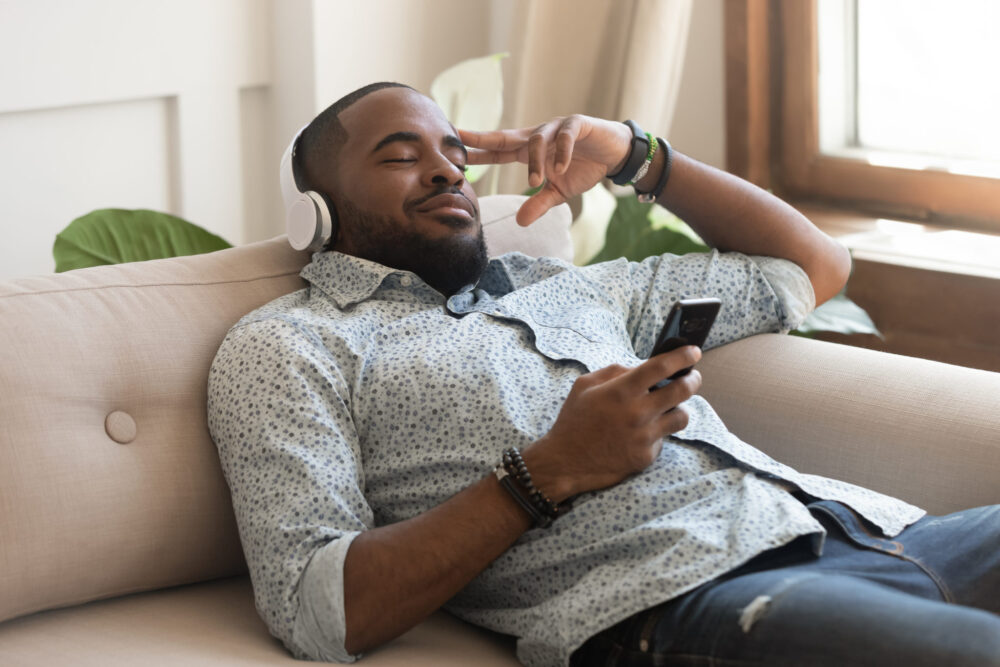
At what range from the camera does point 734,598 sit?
41.9 inches

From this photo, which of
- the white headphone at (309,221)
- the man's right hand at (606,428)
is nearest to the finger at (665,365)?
the man's right hand at (606,428)

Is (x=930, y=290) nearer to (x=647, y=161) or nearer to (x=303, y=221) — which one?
(x=647, y=161)

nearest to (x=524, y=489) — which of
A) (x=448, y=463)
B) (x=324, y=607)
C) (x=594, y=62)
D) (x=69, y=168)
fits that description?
(x=448, y=463)

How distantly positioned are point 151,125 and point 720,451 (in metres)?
1.51

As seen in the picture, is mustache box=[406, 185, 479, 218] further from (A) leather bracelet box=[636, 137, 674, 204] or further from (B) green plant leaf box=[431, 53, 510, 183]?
(B) green plant leaf box=[431, 53, 510, 183]

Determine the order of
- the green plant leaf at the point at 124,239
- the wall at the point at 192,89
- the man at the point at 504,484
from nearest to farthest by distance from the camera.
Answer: the man at the point at 504,484
the green plant leaf at the point at 124,239
the wall at the point at 192,89

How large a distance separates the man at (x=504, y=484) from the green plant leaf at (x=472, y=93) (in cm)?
65

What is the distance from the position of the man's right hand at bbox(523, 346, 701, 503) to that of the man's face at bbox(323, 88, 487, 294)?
0.38 metres

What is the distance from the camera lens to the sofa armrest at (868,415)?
1.42m

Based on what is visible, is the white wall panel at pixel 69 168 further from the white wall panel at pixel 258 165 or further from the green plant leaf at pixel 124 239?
the green plant leaf at pixel 124 239

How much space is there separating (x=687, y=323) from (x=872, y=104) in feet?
5.67

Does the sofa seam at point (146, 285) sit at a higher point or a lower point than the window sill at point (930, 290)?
higher

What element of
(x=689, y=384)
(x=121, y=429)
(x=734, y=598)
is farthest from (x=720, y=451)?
(x=121, y=429)

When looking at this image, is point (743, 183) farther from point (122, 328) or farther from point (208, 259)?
point (122, 328)
